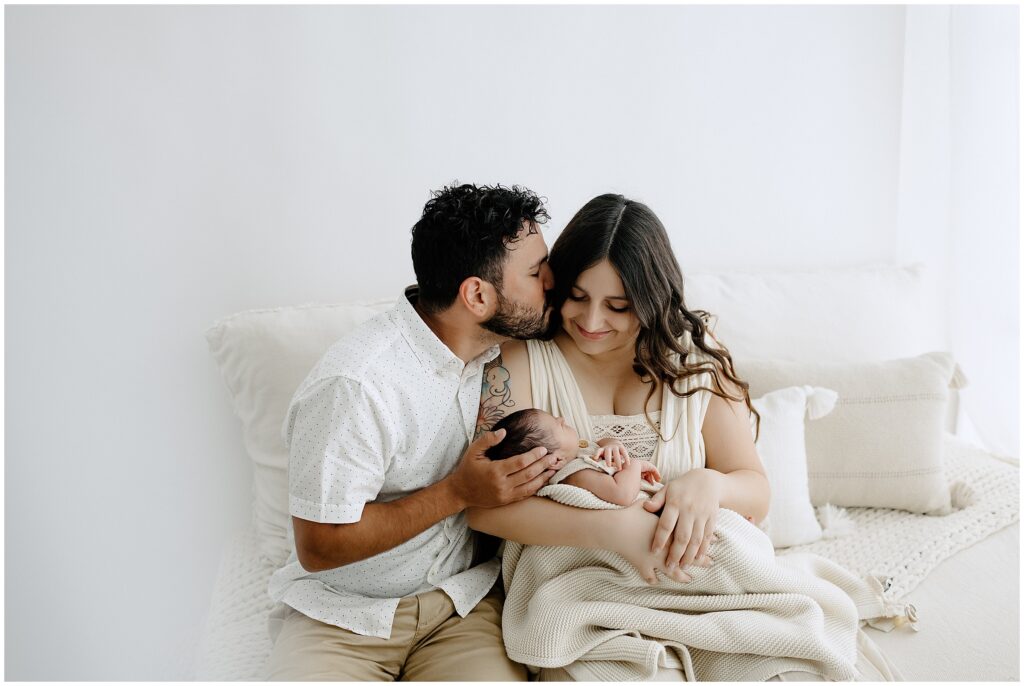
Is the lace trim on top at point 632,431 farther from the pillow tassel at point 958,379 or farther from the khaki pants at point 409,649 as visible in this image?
the pillow tassel at point 958,379

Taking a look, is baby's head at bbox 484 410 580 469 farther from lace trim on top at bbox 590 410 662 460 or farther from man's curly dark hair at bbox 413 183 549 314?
man's curly dark hair at bbox 413 183 549 314

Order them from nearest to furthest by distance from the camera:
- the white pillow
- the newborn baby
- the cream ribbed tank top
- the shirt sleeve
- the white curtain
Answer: the shirt sleeve
the newborn baby
the cream ribbed tank top
the white pillow
the white curtain

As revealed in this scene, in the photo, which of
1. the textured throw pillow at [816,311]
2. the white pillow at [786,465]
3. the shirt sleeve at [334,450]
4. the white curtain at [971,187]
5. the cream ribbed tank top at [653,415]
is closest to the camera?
the shirt sleeve at [334,450]

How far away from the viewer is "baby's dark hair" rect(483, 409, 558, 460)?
141 centimetres

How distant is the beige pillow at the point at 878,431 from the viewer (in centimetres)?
179

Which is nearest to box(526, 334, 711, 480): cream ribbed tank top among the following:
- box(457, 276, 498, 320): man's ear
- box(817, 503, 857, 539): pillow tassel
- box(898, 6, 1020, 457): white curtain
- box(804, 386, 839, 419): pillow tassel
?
box(457, 276, 498, 320): man's ear

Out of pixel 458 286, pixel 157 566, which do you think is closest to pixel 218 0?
pixel 458 286

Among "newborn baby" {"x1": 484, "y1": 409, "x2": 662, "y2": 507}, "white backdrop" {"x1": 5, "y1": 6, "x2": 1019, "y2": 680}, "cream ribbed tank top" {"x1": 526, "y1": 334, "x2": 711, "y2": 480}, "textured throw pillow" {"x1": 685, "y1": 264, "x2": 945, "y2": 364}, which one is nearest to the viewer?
"newborn baby" {"x1": 484, "y1": 409, "x2": 662, "y2": 507}

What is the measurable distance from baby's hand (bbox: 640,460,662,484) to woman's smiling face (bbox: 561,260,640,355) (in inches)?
9.7

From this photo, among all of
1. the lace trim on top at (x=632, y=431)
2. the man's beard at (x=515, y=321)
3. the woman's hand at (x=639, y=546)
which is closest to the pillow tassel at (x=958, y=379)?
the lace trim on top at (x=632, y=431)

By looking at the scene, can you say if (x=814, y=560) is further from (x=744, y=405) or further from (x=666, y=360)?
(x=666, y=360)

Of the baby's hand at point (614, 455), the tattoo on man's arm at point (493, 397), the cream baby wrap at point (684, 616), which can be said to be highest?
the tattoo on man's arm at point (493, 397)

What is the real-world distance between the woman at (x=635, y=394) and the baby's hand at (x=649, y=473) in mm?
32

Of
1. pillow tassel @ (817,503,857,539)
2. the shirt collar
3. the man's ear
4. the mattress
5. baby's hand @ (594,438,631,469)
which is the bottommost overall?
the mattress
